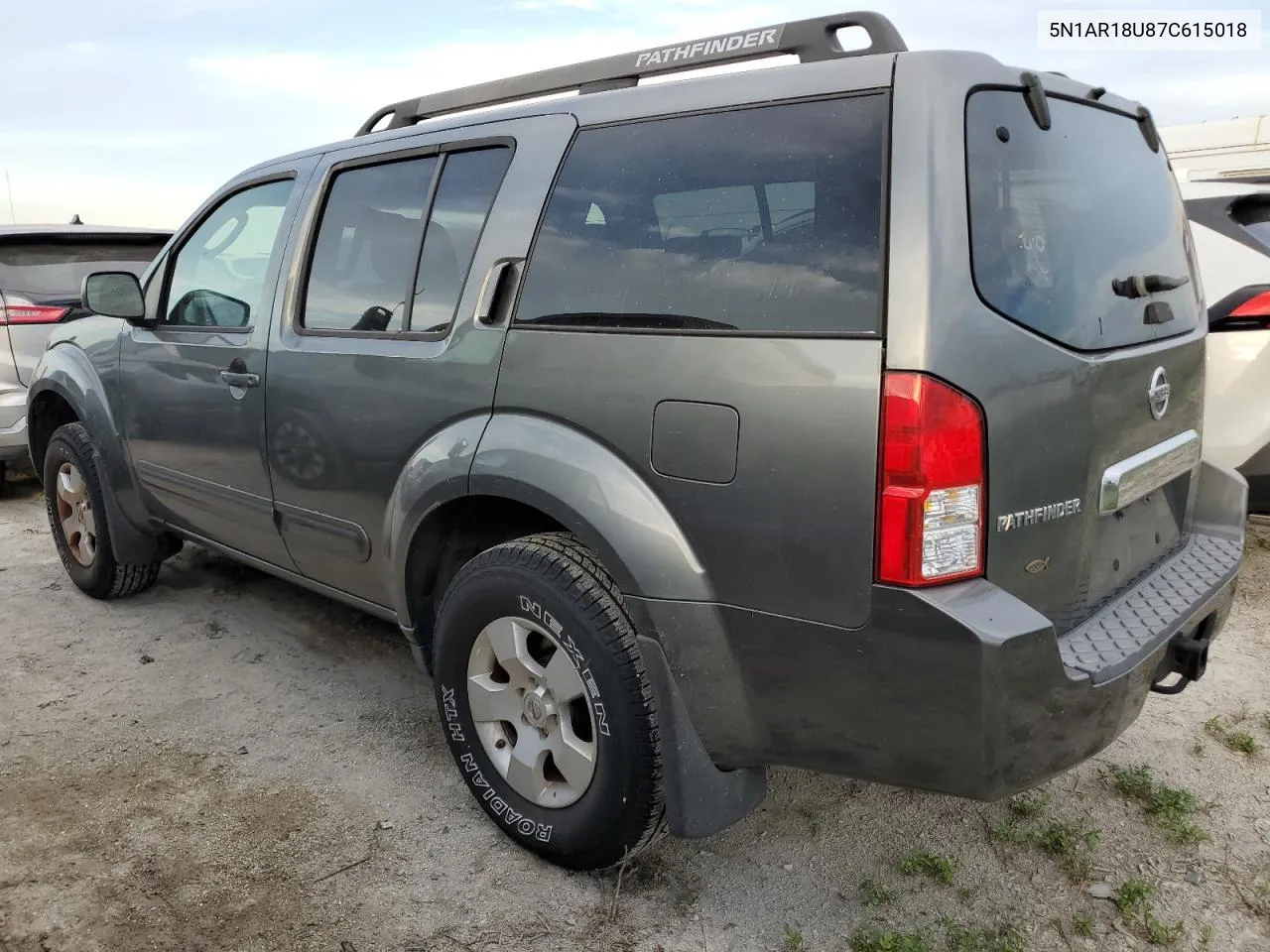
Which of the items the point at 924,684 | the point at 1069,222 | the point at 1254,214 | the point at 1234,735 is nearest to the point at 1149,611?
the point at 924,684

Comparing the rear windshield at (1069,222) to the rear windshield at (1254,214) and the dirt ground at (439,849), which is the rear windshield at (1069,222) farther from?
the rear windshield at (1254,214)

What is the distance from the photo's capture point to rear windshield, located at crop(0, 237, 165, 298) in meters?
6.04

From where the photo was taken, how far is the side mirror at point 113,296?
353 cm

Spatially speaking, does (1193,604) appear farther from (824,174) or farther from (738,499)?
(824,174)

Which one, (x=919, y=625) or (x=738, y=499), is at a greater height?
(x=738, y=499)

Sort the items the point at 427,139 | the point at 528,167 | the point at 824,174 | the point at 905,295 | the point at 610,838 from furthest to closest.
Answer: the point at 427,139
the point at 528,167
the point at 610,838
the point at 824,174
the point at 905,295

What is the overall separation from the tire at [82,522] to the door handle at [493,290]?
243cm

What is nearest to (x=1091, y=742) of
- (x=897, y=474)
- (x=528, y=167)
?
(x=897, y=474)

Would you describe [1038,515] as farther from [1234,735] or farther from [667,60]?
[1234,735]

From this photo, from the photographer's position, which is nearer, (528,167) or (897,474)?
(897,474)

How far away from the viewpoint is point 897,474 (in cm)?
173

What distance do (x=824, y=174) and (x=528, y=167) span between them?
852mm

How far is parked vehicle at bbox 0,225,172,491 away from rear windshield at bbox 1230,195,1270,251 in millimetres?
6136

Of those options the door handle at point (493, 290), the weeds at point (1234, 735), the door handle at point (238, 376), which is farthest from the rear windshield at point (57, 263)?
the weeds at point (1234, 735)
